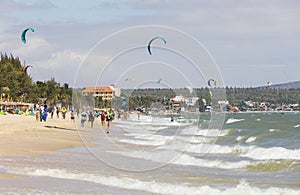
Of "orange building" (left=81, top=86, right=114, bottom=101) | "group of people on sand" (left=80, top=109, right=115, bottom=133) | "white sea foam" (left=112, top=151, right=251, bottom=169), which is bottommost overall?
"white sea foam" (left=112, top=151, right=251, bottom=169)

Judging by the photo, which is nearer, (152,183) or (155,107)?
(152,183)

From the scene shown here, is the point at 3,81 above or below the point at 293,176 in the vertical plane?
above

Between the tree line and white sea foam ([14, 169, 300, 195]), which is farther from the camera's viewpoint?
the tree line

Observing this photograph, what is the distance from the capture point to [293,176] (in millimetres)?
12719

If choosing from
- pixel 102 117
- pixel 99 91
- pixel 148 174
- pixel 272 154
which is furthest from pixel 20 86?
pixel 148 174

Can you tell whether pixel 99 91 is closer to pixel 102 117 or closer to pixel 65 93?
pixel 65 93

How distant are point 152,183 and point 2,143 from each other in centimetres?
919

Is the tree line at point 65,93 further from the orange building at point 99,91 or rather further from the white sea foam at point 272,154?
the white sea foam at point 272,154

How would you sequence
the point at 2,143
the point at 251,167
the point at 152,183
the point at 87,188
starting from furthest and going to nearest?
the point at 2,143, the point at 251,167, the point at 152,183, the point at 87,188

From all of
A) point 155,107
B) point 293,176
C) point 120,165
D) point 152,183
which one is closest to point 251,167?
point 293,176

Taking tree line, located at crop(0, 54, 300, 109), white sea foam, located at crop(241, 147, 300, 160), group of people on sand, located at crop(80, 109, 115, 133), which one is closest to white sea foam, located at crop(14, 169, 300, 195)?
white sea foam, located at crop(241, 147, 300, 160)

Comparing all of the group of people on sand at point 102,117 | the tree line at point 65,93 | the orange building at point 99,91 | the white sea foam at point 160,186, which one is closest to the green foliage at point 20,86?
the tree line at point 65,93

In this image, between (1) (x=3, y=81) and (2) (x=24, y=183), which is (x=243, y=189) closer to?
(2) (x=24, y=183)

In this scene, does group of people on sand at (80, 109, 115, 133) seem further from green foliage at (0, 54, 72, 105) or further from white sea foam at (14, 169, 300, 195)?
green foliage at (0, 54, 72, 105)
